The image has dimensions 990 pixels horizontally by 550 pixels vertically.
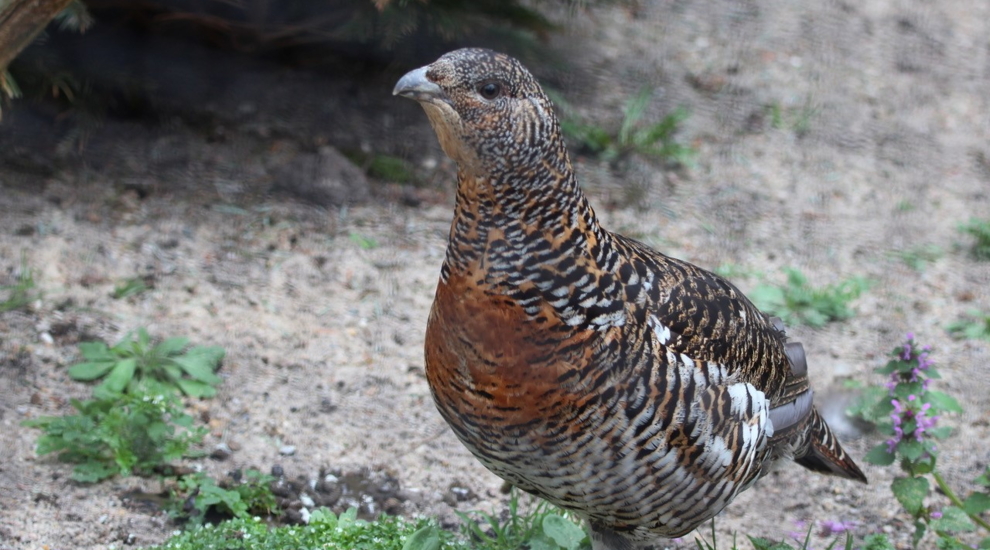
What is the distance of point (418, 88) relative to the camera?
8.45 ft

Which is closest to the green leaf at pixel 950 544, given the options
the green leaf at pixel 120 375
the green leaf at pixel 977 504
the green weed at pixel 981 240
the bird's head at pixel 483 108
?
the green leaf at pixel 977 504

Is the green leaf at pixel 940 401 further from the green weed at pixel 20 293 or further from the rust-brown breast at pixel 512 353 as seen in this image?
the green weed at pixel 20 293

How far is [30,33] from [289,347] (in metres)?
1.60

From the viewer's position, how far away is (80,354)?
4160 mm

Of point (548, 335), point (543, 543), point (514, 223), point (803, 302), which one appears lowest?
point (543, 543)

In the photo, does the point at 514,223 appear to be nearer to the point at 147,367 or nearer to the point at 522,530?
the point at 522,530

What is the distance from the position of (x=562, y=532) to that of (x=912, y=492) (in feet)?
3.67

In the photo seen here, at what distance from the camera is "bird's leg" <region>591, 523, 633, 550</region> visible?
3137mm

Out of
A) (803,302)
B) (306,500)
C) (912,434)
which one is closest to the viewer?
(912,434)

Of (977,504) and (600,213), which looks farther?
(600,213)

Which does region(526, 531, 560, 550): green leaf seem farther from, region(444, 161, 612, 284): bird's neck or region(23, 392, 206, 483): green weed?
region(23, 392, 206, 483): green weed

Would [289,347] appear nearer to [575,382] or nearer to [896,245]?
[575,382]

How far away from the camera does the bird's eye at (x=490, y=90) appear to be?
2.59 m

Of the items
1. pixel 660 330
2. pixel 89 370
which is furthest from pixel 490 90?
pixel 89 370
